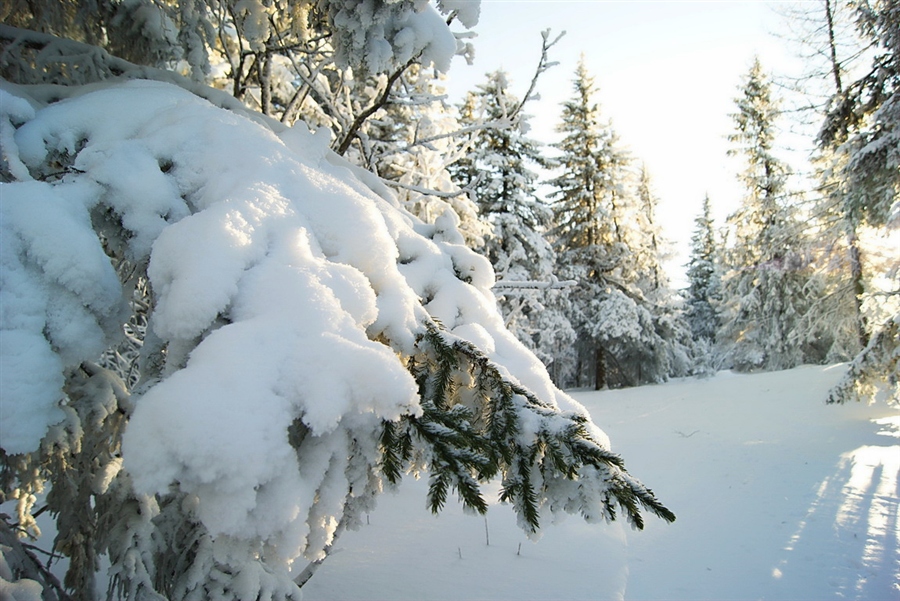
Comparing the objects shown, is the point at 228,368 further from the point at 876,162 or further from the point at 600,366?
the point at 600,366

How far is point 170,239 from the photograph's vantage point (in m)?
1.38

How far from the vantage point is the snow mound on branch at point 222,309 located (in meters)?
1.04

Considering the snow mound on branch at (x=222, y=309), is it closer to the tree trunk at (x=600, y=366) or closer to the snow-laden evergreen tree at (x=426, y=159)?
the snow-laden evergreen tree at (x=426, y=159)

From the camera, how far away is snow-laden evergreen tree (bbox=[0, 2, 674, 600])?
1.09 m

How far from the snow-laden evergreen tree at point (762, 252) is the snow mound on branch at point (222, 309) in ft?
69.8

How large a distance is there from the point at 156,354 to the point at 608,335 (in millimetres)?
18501

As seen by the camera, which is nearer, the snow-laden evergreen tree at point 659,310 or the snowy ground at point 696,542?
the snowy ground at point 696,542

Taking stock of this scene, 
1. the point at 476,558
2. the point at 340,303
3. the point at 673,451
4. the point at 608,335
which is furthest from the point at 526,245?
the point at 340,303

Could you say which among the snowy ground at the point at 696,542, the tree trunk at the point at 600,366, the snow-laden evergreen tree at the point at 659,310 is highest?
the snow-laden evergreen tree at the point at 659,310

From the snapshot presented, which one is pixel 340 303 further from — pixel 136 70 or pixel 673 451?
pixel 673 451

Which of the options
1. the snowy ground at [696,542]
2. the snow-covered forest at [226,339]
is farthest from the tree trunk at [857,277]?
the snow-covered forest at [226,339]

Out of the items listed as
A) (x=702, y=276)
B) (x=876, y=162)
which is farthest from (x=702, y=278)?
(x=876, y=162)

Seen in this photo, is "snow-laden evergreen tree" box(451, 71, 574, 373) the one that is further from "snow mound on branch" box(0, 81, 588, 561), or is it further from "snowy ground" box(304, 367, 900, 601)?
"snow mound on branch" box(0, 81, 588, 561)

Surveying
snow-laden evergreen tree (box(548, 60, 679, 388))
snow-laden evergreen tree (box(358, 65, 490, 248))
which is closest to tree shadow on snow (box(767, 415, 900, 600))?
snow-laden evergreen tree (box(358, 65, 490, 248))
